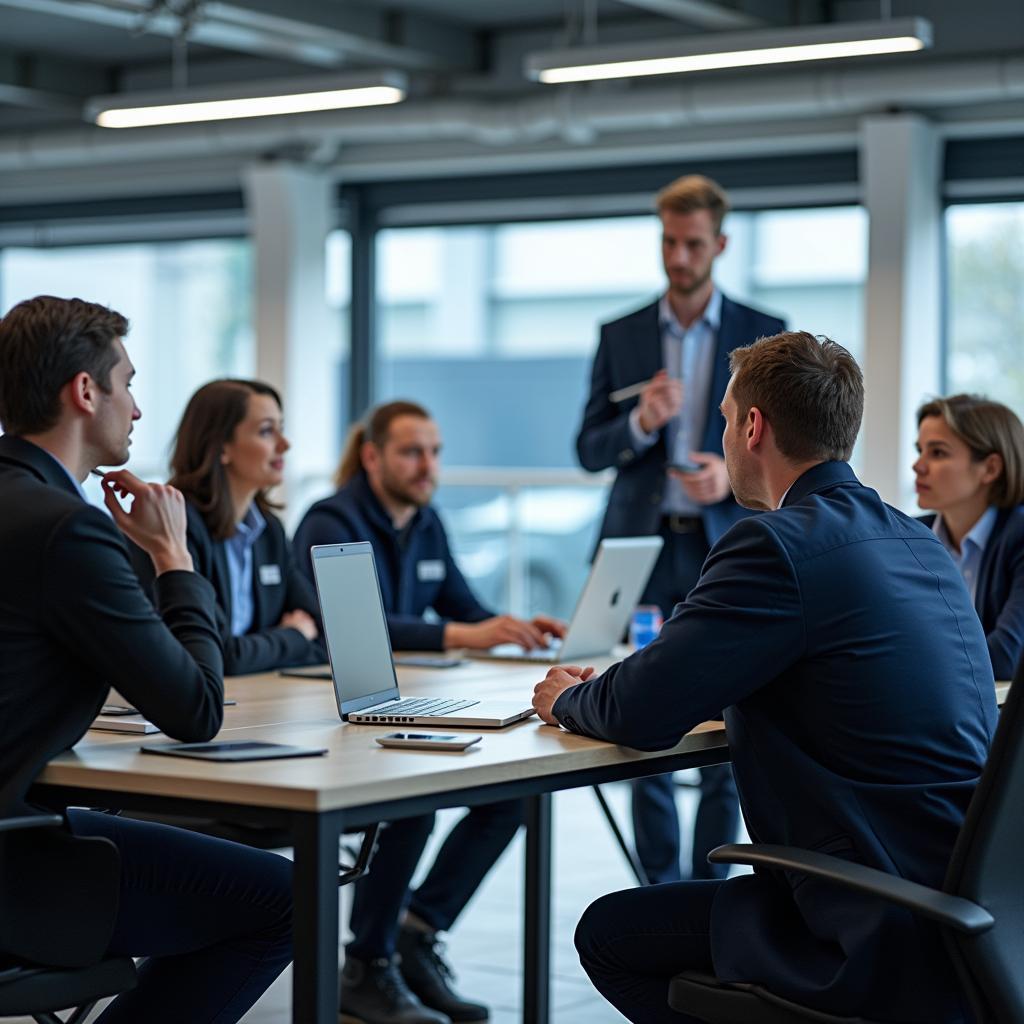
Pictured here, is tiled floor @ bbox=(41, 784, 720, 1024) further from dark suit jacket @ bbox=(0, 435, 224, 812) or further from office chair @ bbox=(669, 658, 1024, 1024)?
office chair @ bbox=(669, 658, 1024, 1024)

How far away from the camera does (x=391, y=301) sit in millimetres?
9094

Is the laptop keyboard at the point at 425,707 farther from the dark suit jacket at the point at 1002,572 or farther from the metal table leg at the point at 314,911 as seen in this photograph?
the dark suit jacket at the point at 1002,572

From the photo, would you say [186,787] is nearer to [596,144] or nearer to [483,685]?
[483,685]

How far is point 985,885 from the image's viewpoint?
210 centimetres

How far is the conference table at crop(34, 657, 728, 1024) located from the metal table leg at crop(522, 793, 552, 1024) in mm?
705

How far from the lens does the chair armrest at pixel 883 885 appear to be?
80.0 inches

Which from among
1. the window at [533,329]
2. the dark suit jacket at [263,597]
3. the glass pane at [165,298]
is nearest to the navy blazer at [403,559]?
the dark suit jacket at [263,597]

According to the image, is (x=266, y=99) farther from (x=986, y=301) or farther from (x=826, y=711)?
(x=826, y=711)

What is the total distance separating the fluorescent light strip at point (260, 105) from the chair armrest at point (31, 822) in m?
4.64

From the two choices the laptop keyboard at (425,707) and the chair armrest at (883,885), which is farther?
the laptop keyboard at (425,707)

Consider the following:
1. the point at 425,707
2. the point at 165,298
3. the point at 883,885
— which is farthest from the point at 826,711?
the point at 165,298

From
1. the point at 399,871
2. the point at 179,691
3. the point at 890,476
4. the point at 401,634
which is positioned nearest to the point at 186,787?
the point at 179,691

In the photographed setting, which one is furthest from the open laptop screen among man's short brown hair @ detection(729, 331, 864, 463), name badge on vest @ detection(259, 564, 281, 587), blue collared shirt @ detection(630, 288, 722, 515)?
blue collared shirt @ detection(630, 288, 722, 515)

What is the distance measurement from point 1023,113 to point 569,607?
2.85 meters
